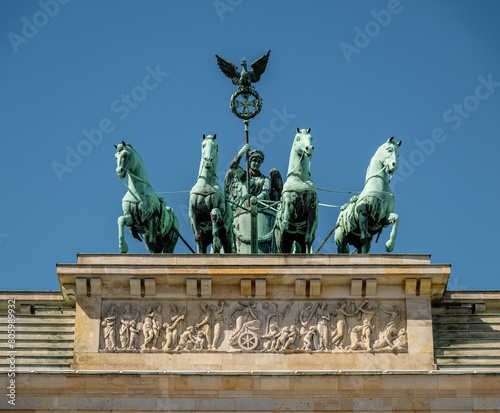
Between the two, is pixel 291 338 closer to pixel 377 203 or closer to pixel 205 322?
pixel 205 322

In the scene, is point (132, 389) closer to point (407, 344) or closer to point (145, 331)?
point (145, 331)

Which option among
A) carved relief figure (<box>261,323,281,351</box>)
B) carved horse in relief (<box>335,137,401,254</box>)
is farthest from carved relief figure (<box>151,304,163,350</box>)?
carved horse in relief (<box>335,137,401,254</box>)

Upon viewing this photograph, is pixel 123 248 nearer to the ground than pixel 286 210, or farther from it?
nearer to the ground

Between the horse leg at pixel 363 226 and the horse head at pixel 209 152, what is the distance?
300 centimetres

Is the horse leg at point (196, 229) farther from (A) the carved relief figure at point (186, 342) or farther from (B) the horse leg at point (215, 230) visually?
Result: (A) the carved relief figure at point (186, 342)

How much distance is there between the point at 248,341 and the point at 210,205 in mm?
3288

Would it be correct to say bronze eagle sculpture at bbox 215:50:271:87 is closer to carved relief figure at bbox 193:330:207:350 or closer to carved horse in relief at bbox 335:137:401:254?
carved horse in relief at bbox 335:137:401:254

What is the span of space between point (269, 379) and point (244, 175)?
326 inches

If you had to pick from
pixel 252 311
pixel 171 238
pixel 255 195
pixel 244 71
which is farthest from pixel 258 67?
pixel 252 311

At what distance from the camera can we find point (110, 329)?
1494 inches

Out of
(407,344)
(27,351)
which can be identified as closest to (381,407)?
(407,344)

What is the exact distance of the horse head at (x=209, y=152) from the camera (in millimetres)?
39531

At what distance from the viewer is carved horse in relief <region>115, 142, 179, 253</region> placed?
1556 inches

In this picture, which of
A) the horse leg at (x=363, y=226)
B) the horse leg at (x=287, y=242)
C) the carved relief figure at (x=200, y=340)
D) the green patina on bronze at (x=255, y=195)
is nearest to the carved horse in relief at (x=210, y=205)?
the horse leg at (x=287, y=242)
